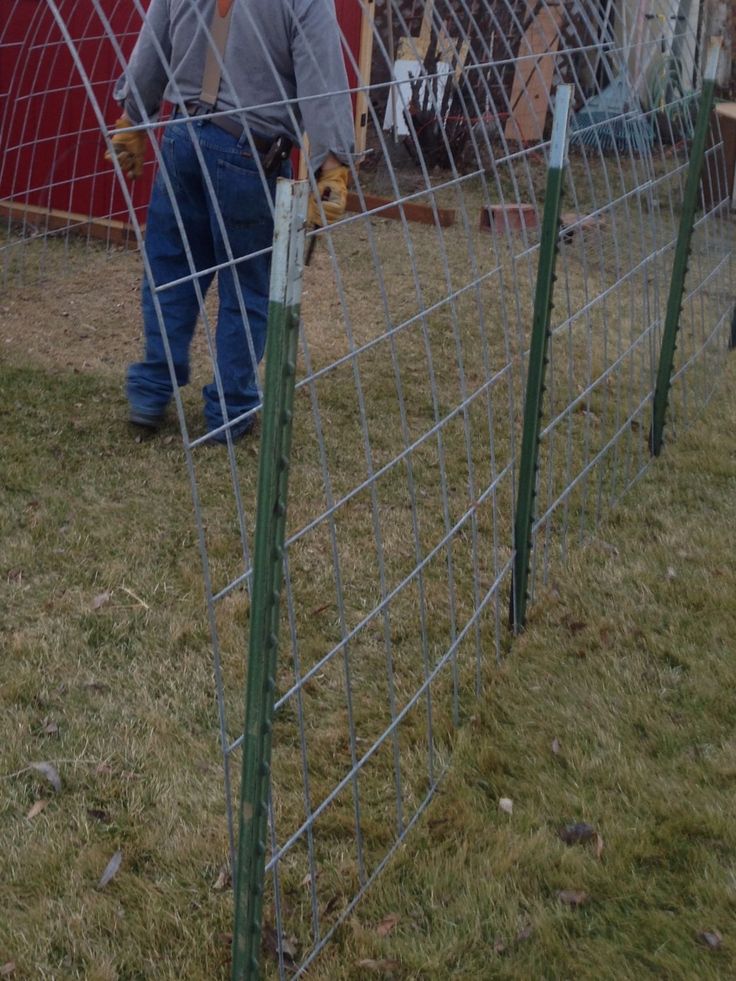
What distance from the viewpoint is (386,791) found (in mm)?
2629

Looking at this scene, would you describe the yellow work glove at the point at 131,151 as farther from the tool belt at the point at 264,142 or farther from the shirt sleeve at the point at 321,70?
the shirt sleeve at the point at 321,70

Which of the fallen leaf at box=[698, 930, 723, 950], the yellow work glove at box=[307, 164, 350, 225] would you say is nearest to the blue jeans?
the yellow work glove at box=[307, 164, 350, 225]

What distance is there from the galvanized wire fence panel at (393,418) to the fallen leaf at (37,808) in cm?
45

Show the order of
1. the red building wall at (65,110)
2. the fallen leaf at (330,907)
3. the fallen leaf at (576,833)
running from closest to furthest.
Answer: the fallen leaf at (330,907) < the fallen leaf at (576,833) < the red building wall at (65,110)

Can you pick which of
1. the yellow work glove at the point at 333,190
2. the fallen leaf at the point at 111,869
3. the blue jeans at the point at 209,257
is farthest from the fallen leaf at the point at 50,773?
the yellow work glove at the point at 333,190

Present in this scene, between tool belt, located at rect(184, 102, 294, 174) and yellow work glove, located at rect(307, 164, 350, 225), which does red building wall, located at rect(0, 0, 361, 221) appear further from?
yellow work glove, located at rect(307, 164, 350, 225)

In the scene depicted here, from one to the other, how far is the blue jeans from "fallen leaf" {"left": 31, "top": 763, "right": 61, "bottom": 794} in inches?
60.7

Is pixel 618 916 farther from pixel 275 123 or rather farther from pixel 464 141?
pixel 464 141

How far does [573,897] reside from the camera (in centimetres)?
233

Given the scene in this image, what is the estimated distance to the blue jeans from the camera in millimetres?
3826

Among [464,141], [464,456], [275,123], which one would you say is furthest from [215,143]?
[464,141]

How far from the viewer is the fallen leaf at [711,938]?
220cm

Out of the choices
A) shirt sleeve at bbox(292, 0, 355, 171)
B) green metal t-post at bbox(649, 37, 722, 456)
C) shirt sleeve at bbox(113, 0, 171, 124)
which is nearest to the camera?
shirt sleeve at bbox(292, 0, 355, 171)

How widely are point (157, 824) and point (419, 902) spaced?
25.1 inches
